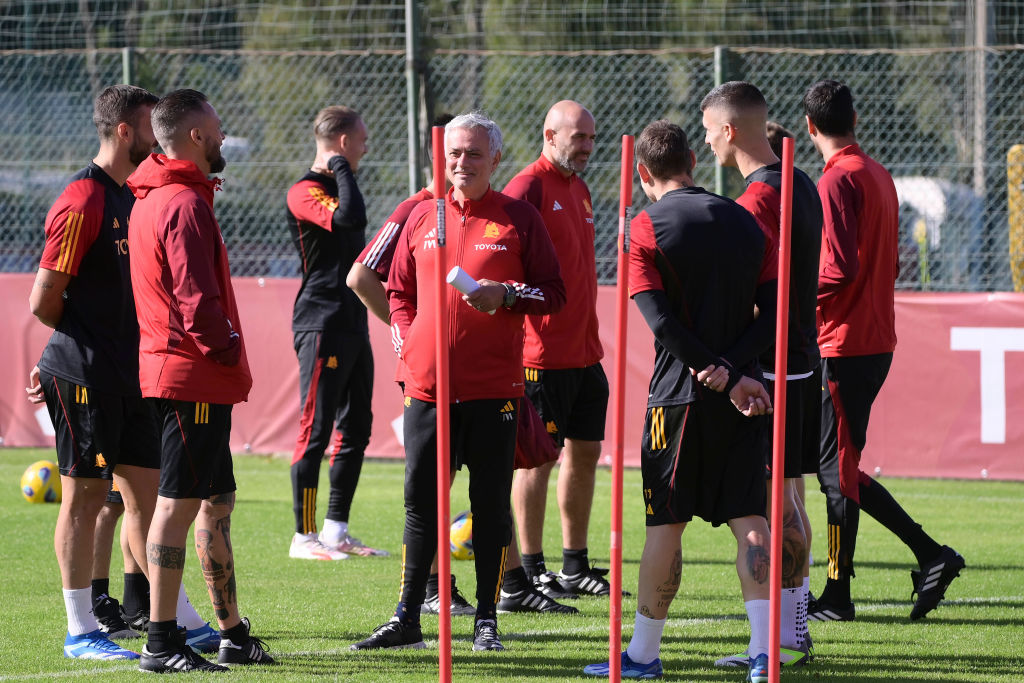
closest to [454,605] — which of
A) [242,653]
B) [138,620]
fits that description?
[242,653]

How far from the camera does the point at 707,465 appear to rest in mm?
5266

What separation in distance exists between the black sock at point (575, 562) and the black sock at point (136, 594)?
2123 mm

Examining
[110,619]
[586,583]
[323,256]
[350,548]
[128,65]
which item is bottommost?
[350,548]

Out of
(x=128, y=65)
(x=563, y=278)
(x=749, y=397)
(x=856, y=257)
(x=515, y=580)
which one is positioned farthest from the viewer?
(x=128, y=65)

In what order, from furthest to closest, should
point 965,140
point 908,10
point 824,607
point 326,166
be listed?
1. point 908,10
2. point 965,140
3. point 326,166
4. point 824,607

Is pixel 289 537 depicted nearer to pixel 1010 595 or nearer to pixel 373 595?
pixel 373 595

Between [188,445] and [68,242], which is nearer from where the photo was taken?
[188,445]

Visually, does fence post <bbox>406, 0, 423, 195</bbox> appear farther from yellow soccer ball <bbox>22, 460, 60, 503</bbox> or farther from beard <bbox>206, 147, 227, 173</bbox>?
beard <bbox>206, 147, 227, 173</bbox>

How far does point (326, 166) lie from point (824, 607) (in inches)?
147

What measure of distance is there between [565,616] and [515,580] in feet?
0.95

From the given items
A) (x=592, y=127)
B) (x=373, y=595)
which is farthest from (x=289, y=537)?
(x=592, y=127)

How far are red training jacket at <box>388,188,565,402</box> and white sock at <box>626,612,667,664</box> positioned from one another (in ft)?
3.44

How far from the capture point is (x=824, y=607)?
6617 mm

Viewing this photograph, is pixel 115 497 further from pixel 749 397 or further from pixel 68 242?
pixel 749 397
